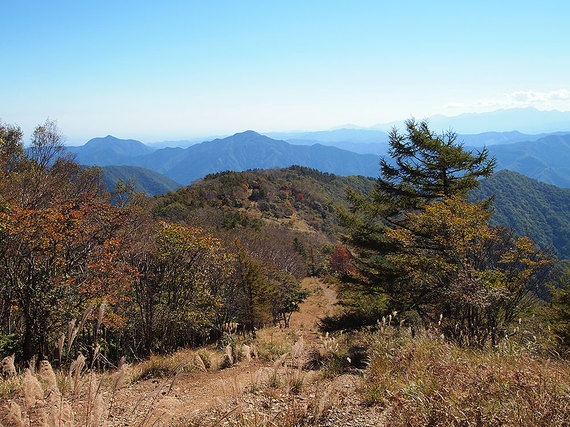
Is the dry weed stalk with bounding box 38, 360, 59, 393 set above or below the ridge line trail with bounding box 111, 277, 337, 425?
above

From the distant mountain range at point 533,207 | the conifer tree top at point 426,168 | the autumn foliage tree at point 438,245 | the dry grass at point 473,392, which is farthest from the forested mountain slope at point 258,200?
the distant mountain range at point 533,207

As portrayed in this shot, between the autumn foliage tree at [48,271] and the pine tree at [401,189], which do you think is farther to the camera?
the pine tree at [401,189]

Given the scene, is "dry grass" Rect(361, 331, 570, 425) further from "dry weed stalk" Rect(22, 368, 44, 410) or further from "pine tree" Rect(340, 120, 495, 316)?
"pine tree" Rect(340, 120, 495, 316)

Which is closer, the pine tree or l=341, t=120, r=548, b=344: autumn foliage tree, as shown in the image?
l=341, t=120, r=548, b=344: autumn foliage tree

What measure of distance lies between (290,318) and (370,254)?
57.2 feet

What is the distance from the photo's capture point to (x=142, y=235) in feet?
51.0

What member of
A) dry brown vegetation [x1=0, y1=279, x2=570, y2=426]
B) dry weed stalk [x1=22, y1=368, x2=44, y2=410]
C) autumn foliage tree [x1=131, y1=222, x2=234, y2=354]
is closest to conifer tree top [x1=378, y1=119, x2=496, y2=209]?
autumn foliage tree [x1=131, y1=222, x2=234, y2=354]

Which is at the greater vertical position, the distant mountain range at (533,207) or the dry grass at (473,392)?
the dry grass at (473,392)

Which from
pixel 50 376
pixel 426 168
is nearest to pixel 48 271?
pixel 50 376

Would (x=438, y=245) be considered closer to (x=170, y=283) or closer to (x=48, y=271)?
(x=170, y=283)

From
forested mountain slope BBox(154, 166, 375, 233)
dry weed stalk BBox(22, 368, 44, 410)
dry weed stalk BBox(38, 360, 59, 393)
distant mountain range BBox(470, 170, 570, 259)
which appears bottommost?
distant mountain range BBox(470, 170, 570, 259)

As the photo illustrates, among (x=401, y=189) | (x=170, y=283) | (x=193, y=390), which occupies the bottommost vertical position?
(x=170, y=283)

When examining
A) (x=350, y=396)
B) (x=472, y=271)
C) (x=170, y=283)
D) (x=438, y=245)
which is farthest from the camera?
(x=170, y=283)

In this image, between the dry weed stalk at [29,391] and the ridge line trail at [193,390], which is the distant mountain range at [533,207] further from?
the dry weed stalk at [29,391]
